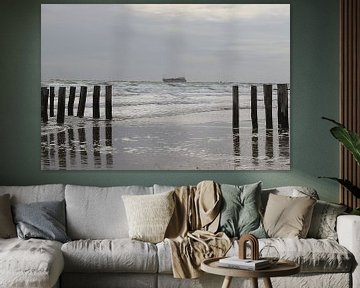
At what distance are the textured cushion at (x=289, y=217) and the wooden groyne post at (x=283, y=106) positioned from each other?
893 millimetres

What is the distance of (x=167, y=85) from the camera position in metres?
7.90

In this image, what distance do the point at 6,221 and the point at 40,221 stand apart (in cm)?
29

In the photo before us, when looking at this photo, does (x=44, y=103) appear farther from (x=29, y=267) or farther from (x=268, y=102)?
(x=29, y=267)

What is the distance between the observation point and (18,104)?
785 centimetres

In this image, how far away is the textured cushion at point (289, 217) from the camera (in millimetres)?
7113

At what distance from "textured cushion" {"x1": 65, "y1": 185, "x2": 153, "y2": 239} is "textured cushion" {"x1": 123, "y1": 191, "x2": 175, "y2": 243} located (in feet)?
0.38

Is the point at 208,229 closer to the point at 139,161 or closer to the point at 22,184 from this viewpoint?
the point at 139,161

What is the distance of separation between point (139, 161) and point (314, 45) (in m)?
1.91

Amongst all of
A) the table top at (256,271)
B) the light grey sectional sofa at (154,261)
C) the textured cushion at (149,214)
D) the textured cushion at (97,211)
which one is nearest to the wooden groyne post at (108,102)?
the textured cushion at (97,211)

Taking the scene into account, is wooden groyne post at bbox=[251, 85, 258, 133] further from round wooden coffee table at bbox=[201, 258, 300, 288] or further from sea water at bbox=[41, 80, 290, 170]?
round wooden coffee table at bbox=[201, 258, 300, 288]

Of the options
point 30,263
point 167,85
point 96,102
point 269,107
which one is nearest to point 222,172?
point 269,107

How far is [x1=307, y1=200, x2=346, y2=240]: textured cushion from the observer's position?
7.23 meters

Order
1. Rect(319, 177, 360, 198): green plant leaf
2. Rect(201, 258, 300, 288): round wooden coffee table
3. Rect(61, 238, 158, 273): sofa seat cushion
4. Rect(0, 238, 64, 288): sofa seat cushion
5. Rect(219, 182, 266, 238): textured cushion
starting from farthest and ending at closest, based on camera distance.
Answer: Rect(319, 177, 360, 198): green plant leaf → Rect(219, 182, 266, 238): textured cushion → Rect(61, 238, 158, 273): sofa seat cushion → Rect(0, 238, 64, 288): sofa seat cushion → Rect(201, 258, 300, 288): round wooden coffee table

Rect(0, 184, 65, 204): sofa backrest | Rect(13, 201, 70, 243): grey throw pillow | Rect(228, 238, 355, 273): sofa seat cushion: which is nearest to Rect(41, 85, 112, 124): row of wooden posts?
Rect(0, 184, 65, 204): sofa backrest
